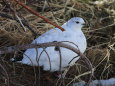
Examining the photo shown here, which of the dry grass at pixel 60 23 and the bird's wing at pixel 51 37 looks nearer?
the bird's wing at pixel 51 37

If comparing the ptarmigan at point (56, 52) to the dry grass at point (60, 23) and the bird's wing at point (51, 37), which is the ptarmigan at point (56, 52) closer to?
the bird's wing at point (51, 37)

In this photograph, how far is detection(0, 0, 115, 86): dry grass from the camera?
96.5 inches

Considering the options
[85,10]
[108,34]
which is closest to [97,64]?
[108,34]

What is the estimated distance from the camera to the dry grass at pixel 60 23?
8.04 feet

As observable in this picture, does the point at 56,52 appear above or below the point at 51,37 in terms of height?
below

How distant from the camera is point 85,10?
10.8 ft

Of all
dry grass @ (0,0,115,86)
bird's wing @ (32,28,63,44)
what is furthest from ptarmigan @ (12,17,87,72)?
dry grass @ (0,0,115,86)

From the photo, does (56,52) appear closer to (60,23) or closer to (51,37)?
(51,37)

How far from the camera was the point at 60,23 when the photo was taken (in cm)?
306

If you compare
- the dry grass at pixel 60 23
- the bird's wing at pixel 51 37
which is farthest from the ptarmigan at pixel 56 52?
the dry grass at pixel 60 23

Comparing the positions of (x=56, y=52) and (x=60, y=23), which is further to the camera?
(x=60, y=23)

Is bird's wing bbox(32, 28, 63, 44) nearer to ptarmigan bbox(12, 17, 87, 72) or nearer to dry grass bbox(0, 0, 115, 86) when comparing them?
ptarmigan bbox(12, 17, 87, 72)

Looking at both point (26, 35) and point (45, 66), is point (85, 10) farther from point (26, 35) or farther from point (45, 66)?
point (45, 66)

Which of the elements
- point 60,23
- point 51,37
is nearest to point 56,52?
point 51,37
